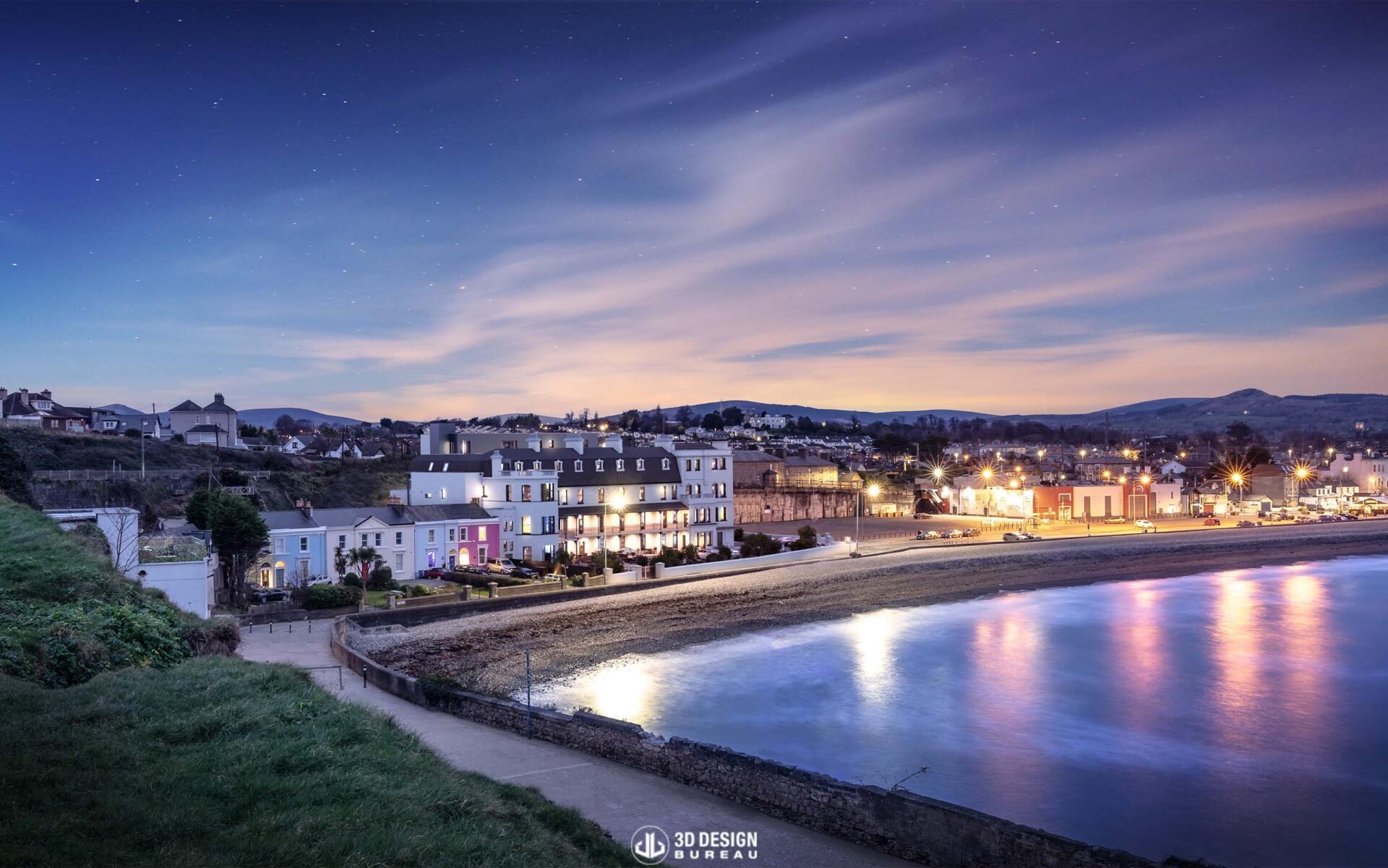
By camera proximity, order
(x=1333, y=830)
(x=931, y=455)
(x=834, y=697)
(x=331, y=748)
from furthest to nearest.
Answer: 1. (x=931, y=455)
2. (x=834, y=697)
3. (x=1333, y=830)
4. (x=331, y=748)

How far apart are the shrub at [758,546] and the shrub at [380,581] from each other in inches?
740

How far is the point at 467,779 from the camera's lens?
12039mm

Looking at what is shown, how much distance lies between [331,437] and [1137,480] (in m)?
107

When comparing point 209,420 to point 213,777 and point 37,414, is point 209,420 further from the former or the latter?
point 213,777

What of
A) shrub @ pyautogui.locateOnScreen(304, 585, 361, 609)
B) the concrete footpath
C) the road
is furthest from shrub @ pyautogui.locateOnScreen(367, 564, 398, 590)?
the road

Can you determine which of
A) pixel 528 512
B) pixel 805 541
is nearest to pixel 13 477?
pixel 528 512

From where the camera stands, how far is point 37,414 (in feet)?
244

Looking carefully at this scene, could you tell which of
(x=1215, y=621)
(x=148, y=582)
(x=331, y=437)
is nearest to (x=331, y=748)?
(x=148, y=582)

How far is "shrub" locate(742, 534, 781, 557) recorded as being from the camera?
152ft

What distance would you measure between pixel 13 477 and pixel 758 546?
3433 cm

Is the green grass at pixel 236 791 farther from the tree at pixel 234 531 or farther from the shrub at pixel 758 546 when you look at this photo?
the shrub at pixel 758 546

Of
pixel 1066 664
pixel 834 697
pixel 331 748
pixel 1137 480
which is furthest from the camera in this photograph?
pixel 1137 480

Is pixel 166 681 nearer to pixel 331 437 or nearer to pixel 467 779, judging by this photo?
pixel 467 779

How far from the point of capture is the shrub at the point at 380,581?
35781mm
